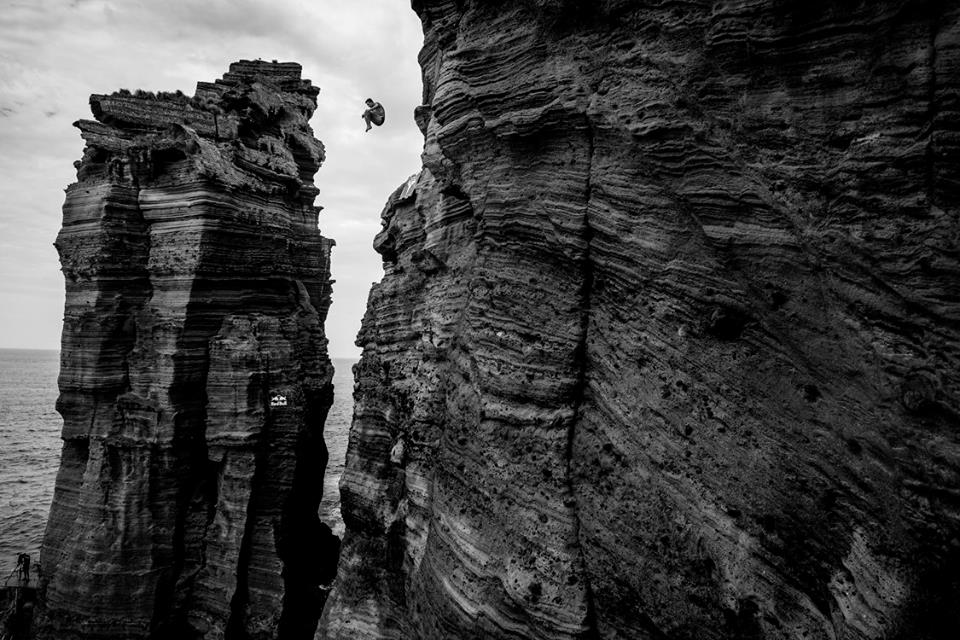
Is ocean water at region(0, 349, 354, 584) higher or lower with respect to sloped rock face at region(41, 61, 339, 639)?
lower

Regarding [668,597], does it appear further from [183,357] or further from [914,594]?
[183,357]

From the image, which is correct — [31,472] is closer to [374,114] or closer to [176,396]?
[176,396]

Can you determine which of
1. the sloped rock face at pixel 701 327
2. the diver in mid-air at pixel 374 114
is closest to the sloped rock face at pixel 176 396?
the diver in mid-air at pixel 374 114

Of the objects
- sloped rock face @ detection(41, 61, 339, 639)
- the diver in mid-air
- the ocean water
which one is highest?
the diver in mid-air

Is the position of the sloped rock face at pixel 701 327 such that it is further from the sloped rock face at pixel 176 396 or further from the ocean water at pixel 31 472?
the ocean water at pixel 31 472

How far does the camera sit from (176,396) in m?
20.7

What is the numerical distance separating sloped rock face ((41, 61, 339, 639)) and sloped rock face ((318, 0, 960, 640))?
13.7m

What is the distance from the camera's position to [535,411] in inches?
326

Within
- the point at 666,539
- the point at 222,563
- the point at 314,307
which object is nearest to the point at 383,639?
the point at 666,539

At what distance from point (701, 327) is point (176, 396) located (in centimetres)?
1995

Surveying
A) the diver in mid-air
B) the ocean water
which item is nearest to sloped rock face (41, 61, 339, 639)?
the diver in mid-air

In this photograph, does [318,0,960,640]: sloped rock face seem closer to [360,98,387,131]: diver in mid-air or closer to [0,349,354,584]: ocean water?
[360,98,387,131]: diver in mid-air

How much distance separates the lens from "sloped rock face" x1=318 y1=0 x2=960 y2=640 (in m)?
5.07

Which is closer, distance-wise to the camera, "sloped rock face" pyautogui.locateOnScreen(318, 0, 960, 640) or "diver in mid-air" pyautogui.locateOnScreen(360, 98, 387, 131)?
"sloped rock face" pyautogui.locateOnScreen(318, 0, 960, 640)
